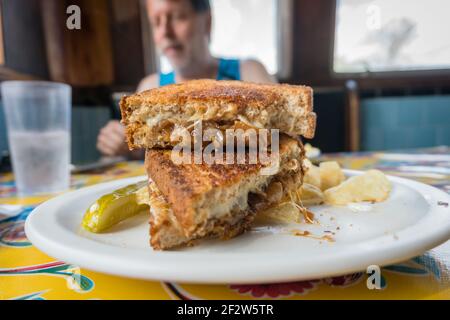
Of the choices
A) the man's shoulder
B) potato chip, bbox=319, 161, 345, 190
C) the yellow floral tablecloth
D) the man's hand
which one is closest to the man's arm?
the man's shoulder

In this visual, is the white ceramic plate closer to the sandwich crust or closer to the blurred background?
the sandwich crust

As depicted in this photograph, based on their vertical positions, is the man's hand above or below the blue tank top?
below

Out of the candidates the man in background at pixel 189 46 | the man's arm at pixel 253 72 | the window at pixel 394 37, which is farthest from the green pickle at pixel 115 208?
the window at pixel 394 37

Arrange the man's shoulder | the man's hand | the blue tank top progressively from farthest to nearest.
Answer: the man's shoulder < the blue tank top < the man's hand

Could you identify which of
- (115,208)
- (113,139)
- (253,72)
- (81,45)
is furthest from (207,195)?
(81,45)

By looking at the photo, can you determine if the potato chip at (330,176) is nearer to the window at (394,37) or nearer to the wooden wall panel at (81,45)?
the wooden wall panel at (81,45)

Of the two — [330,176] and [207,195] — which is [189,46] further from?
[207,195]

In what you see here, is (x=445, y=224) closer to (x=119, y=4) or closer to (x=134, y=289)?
(x=134, y=289)
